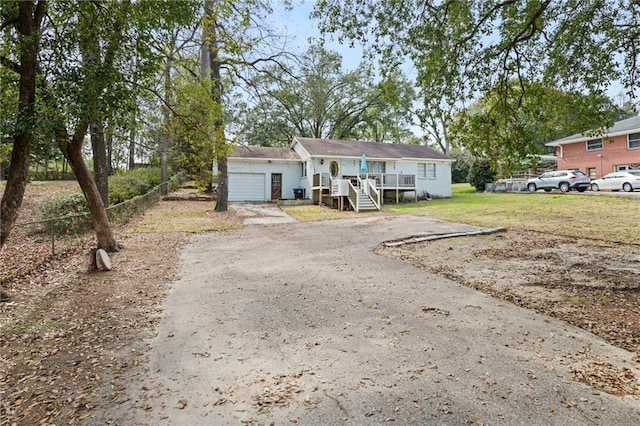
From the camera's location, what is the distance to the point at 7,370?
11.9 ft

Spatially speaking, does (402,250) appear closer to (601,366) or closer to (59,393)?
(601,366)

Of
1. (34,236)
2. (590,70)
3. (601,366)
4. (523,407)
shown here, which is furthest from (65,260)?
(590,70)

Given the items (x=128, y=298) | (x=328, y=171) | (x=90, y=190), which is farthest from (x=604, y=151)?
(x=128, y=298)

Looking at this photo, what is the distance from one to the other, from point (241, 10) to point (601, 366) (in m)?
11.0

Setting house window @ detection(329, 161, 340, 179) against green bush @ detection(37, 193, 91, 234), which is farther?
house window @ detection(329, 161, 340, 179)

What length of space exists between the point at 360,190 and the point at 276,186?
7.17 m

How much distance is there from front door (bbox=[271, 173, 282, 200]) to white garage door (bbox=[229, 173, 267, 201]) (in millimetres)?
677

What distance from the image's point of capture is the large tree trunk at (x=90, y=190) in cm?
788

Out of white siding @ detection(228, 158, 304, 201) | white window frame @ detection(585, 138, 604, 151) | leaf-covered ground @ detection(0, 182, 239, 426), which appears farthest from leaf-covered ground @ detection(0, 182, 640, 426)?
white window frame @ detection(585, 138, 604, 151)

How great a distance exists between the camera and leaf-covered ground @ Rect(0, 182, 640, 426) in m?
3.30

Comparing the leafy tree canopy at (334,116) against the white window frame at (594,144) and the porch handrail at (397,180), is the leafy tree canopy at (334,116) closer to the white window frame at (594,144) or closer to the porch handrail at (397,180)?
the porch handrail at (397,180)

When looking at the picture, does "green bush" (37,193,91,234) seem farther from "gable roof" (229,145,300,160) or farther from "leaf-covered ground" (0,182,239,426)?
"gable roof" (229,145,300,160)

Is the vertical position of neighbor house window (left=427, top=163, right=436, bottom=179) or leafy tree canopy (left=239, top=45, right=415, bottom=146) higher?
leafy tree canopy (left=239, top=45, right=415, bottom=146)

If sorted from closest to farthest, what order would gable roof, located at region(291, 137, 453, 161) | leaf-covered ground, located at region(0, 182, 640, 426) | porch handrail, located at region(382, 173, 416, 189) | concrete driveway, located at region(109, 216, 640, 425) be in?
1. concrete driveway, located at region(109, 216, 640, 425)
2. leaf-covered ground, located at region(0, 182, 640, 426)
3. porch handrail, located at region(382, 173, 416, 189)
4. gable roof, located at region(291, 137, 453, 161)
